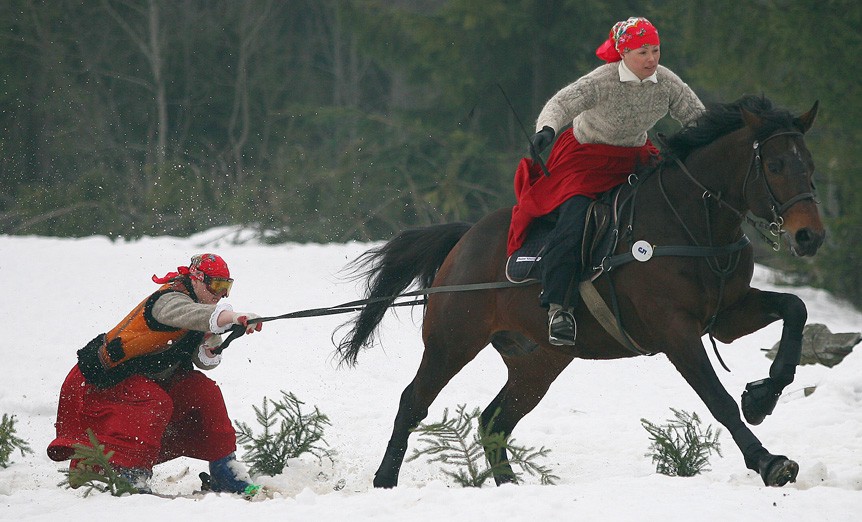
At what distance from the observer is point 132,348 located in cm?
580

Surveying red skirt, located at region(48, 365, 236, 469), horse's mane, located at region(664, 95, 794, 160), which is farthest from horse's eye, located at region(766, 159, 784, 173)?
red skirt, located at region(48, 365, 236, 469)

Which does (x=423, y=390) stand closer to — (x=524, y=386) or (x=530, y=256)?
(x=524, y=386)

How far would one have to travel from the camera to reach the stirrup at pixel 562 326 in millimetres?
5551

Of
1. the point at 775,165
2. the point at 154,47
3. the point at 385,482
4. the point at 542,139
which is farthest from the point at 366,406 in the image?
the point at 154,47

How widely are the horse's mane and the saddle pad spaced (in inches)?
32.4

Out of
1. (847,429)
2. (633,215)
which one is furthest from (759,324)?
(847,429)

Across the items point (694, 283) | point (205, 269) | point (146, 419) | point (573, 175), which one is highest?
point (573, 175)

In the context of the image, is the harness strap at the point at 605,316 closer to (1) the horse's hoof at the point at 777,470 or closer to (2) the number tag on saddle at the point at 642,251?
(2) the number tag on saddle at the point at 642,251

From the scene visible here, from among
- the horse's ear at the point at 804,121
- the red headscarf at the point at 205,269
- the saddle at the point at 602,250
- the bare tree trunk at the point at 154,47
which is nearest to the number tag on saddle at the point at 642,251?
the saddle at the point at 602,250

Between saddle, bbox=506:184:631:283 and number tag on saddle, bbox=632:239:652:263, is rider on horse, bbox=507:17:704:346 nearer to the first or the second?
saddle, bbox=506:184:631:283

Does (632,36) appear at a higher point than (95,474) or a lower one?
higher

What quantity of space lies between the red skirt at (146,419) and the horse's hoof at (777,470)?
3011mm

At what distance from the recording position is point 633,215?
214 inches

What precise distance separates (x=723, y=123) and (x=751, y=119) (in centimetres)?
34
